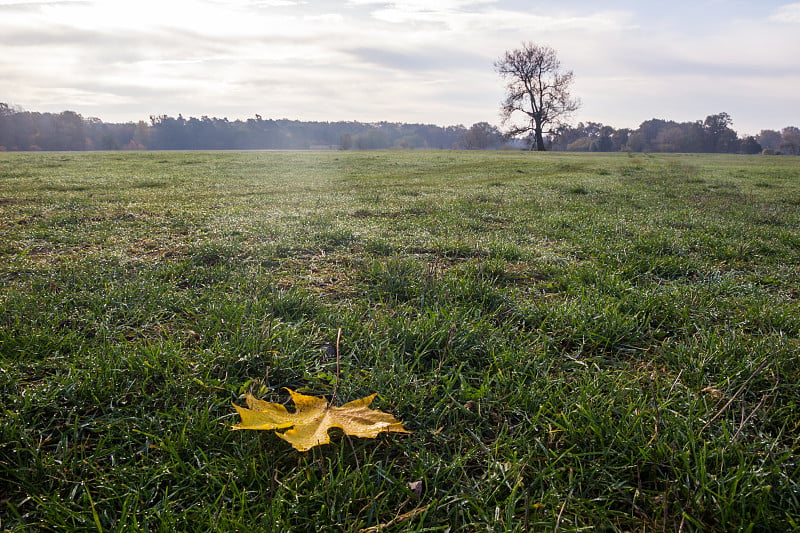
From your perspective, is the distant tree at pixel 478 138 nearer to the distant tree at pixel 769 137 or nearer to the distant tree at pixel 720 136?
the distant tree at pixel 720 136

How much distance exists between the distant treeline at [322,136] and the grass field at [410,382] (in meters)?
51.7

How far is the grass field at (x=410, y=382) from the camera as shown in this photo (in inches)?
64.5

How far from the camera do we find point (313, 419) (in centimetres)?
199

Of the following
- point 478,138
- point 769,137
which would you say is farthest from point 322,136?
point 769,137

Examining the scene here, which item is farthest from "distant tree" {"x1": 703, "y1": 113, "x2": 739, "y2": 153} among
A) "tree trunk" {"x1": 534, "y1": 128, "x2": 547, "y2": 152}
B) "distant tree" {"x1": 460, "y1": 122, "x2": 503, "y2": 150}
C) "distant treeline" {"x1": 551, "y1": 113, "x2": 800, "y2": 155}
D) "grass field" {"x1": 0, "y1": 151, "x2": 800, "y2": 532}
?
"grass field" {"x1": 0, "y1": 151, "x2": 800, "y2": 532}

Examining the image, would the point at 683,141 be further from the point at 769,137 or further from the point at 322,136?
the point at 322,136

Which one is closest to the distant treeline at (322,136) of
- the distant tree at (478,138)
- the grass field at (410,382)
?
the distant tree at (478,138)

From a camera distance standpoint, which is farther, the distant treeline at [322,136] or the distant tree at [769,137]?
the distant tree at [769,137]

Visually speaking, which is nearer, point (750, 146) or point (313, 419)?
point (313, 419)

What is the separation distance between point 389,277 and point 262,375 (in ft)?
5.37

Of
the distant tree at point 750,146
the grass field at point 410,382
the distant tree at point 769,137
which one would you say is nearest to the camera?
the grass field at point 410,382

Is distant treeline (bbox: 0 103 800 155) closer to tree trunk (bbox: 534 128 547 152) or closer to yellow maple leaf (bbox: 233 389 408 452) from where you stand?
A: tree trunk (bbox: 534 128 547 152)

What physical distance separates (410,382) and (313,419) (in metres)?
0.56

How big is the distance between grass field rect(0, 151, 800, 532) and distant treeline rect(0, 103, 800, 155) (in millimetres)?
51686
